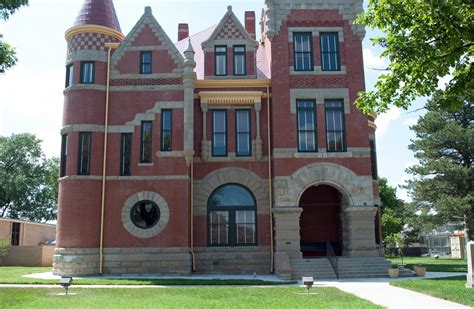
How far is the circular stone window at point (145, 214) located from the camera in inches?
915

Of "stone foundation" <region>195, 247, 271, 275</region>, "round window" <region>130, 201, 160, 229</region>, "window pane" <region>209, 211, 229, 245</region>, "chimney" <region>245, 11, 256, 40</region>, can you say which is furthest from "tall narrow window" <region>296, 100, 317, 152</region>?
"chimney" <region>245, 11, 256, 40</region>

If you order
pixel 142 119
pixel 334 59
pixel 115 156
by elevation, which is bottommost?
pixel 115 156

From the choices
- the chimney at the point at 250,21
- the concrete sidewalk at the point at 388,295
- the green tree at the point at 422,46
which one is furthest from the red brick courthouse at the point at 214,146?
the green tree at the point at 422,46

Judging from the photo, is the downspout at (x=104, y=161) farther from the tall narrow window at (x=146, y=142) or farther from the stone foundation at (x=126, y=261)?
the tall narrow window at (x=146, y=142)

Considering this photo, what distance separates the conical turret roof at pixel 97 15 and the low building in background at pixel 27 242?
17451mm

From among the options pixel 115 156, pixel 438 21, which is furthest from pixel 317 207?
pixel 438 21

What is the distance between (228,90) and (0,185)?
4070cm

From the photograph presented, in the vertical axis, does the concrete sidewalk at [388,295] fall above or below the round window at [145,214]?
below

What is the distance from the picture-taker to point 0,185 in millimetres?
55156

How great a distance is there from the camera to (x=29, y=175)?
58.5 meters

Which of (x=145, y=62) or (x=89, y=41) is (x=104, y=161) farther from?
(x=89, y=41)

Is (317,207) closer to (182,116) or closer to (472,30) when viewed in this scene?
(182,116)

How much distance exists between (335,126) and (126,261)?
12.3 metres

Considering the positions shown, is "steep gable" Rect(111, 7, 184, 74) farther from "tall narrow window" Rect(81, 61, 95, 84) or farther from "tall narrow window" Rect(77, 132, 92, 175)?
"tall narrow window" Rect(77, 132, 92, 175)
